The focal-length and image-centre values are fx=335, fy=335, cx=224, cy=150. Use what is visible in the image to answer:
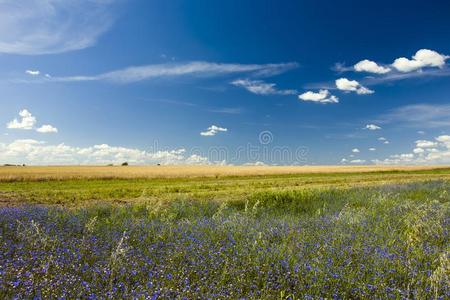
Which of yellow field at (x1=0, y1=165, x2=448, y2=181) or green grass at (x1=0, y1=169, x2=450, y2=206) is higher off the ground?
yellow field at (x1=0, y1=165, x2=448, y2=181)

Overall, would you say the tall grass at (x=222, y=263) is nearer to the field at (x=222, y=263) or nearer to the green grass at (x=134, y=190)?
the field at (x=222, y=263)

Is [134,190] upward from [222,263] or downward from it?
upward

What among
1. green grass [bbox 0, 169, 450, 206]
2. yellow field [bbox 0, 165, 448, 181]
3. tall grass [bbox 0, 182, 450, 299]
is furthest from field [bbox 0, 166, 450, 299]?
yellow field [bbox 0, 165, 448, 181]

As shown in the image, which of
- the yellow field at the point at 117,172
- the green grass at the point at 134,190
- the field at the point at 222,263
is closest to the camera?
the field at the point at 222,263

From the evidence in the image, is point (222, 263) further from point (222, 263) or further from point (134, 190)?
point (134, 190)

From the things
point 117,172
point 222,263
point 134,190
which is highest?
point 117,172

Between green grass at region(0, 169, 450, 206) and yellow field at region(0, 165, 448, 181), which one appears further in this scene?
yellow field at region(0, 165, 448, 181)

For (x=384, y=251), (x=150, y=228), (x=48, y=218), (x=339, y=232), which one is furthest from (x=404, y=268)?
(x=48, y=218)

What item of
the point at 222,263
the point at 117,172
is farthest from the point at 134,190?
the point at 117,172

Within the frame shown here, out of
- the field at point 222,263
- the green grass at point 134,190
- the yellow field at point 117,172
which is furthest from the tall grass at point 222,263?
the yellow field at point 117,172

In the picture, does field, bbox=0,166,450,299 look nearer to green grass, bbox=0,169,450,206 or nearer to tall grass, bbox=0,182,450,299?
tall grass, bbox=0,182,450,299

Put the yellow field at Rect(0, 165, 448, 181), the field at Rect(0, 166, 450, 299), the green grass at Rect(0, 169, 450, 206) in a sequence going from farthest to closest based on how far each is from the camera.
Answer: the yellow field at Rect(0, 165, 448, 181), the green grass at Rect(0, 169, 450, 206), the field at Rect(0, 166, 450, 299)

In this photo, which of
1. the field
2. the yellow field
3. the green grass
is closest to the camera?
the field

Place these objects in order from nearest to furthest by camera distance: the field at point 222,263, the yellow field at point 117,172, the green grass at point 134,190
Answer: the field at point 222,263
the green grass at point 134,190
the yellow field at point 117,172
